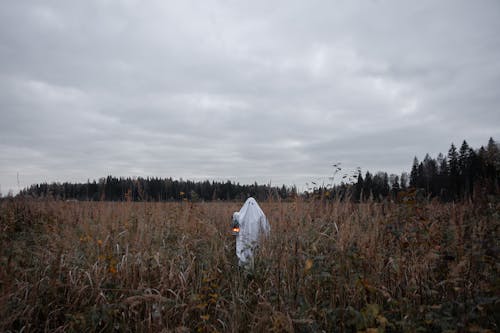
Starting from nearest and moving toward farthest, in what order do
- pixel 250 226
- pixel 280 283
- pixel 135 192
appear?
pixel 280 283 → pixel 250 226 → pixel 135 192

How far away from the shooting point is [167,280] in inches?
107

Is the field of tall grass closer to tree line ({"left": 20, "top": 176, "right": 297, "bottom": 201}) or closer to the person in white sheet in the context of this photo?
the person in white sheet

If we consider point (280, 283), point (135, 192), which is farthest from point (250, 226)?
point (135, 192)

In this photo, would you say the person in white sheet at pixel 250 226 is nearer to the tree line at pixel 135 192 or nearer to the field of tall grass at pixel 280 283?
the field of tall grass at pixel 280 283

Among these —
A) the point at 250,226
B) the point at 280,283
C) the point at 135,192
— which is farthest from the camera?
the point at 135,192

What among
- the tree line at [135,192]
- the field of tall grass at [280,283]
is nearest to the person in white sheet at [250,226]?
the field of tall grass at [280,283]

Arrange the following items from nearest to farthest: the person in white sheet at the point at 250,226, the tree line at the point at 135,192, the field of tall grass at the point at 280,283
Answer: the field of tall grass at the point at 280,283 → the person in white sheet at the point at 250,226 → the tree line at the point at 135,192

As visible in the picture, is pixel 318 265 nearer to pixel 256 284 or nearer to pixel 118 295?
pixel 256 284

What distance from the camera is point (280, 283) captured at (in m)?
2.55

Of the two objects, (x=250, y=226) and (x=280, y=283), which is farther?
(x=250, y=226)

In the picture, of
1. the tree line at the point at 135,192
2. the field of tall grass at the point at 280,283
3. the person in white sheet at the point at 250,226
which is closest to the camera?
the field of tall grass at the point at 280,283

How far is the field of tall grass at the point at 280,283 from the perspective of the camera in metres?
2.04

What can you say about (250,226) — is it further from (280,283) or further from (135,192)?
(135,192)

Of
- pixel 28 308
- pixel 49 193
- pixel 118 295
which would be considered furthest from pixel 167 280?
pixel 49 193
